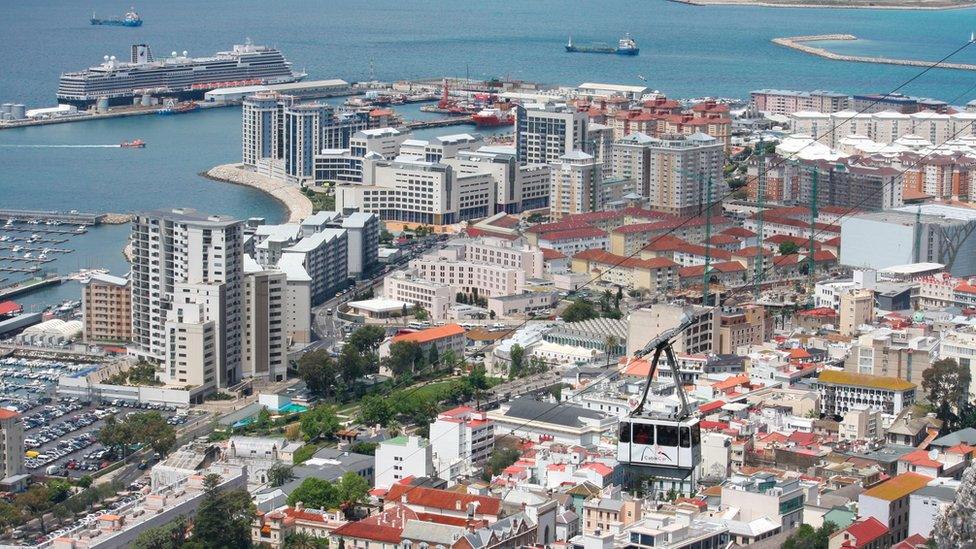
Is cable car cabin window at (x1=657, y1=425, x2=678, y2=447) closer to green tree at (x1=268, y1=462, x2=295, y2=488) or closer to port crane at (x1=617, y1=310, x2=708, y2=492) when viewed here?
port crane at (x1=617, y1=310, x2=708, y2=492)

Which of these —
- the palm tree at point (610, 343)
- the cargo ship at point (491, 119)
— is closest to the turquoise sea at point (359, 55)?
the cargo ship at point (491, 119)

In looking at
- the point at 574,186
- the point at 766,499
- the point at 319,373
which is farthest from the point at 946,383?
the point at 574,186

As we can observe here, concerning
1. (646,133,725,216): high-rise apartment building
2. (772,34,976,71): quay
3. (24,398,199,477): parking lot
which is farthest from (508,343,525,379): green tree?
(772,34,976,71): quay

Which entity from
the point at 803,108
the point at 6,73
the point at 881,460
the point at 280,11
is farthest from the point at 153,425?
the point at 280,11

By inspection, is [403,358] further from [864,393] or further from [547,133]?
[547,133]

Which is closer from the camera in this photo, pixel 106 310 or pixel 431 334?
pixel 431 334

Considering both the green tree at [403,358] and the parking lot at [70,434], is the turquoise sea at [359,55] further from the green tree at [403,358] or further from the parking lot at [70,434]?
the green tree at [403,358]

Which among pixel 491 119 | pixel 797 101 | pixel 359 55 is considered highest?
pixel 359 55

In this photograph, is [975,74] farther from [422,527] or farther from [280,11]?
[422,527]
